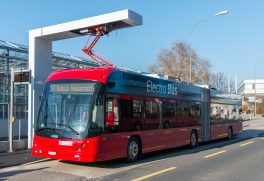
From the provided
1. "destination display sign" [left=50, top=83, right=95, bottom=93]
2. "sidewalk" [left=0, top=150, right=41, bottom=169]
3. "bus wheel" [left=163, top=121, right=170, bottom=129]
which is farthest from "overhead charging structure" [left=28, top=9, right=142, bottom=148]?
"destination display sign" [left=50, top=83, right=95, bottom=93]

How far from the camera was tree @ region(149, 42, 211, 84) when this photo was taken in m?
51.0

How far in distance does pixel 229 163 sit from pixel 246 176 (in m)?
2.55

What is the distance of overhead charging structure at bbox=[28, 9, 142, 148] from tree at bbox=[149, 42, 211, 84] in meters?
34.6

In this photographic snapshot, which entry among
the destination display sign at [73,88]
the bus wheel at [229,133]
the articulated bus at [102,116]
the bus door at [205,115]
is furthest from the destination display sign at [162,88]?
the bus wheel at [229,133]

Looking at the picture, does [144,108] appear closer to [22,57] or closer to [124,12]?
[124,12]

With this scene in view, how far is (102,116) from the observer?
11.6m

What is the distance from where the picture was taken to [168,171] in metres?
11.3

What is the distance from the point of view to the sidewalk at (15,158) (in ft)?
40.4

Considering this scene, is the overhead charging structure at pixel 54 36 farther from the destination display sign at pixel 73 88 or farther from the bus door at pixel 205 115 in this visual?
the bus door at pixel 205 115

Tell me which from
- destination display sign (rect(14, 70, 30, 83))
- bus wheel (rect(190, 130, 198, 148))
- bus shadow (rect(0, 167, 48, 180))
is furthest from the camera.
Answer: bus wheel (rect(190, 130, 198, 148))

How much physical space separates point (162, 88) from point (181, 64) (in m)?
36.0

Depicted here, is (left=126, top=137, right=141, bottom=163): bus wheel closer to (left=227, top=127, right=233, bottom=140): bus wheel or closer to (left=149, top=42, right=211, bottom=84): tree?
(left=227, top=127, right=233, bottom=140): bus wheel

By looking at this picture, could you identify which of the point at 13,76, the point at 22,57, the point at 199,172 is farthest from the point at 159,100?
the point at 22,57

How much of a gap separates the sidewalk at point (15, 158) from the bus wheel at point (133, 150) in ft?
10.2
